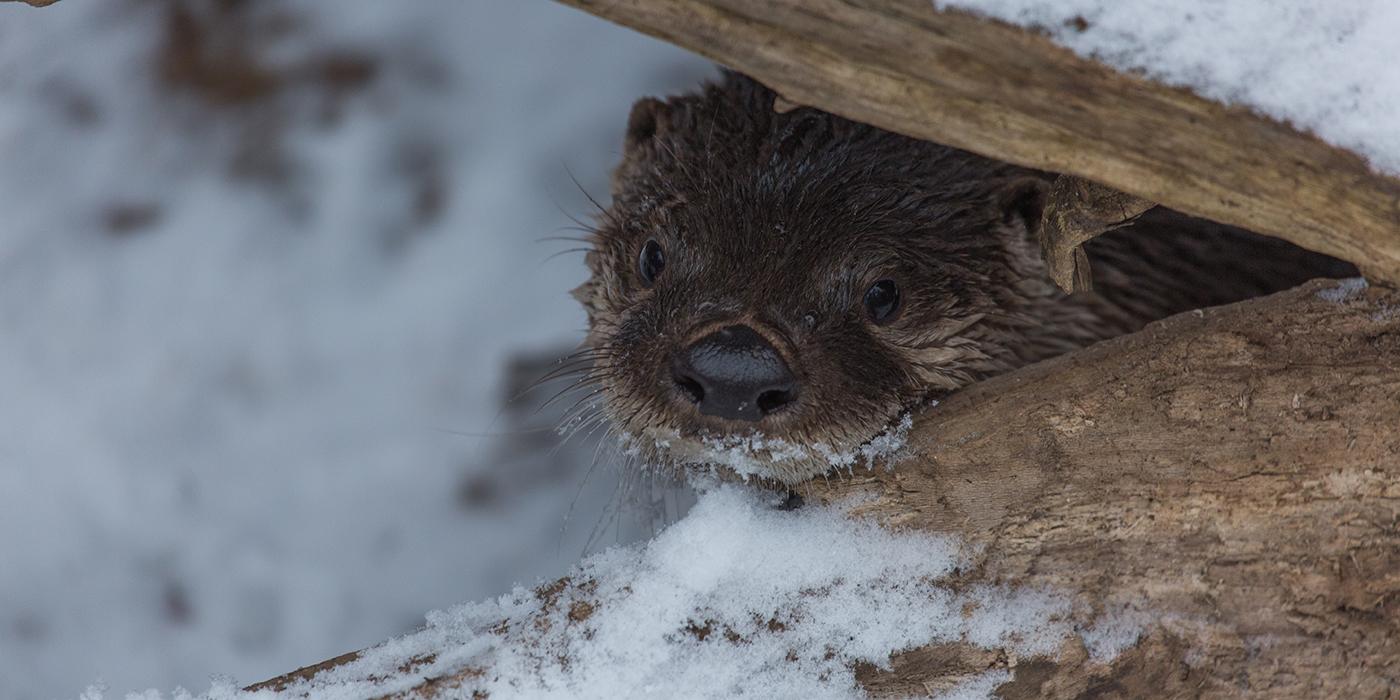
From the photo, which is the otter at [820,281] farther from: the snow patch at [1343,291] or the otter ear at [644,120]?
the snow patch at [1343,291]

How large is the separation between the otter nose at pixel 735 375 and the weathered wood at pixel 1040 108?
0.46 meters

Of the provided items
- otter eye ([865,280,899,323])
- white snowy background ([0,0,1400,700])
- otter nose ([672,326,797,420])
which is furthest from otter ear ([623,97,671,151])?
white snowy background ([0,0,1400,700])

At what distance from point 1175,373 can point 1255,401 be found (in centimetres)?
10

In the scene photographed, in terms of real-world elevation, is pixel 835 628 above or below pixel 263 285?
below

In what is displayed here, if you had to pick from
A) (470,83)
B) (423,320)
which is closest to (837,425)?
(423,320)

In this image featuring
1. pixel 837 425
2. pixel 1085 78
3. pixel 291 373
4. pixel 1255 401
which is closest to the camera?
pixel 1085 78

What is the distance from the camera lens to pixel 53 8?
3842 millimetres

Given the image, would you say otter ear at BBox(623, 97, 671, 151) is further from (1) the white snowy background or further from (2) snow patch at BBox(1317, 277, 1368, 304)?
(2) snow patch at BBox(1317, 277, 1368, 304)

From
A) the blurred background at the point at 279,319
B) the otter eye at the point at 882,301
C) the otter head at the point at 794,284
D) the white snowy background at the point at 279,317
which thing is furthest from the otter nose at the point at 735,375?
the blurred background at the point at 279,319

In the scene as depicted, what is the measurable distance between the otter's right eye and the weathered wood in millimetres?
775

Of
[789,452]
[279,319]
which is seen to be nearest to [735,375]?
[789,452]

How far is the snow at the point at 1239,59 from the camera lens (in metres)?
1.36

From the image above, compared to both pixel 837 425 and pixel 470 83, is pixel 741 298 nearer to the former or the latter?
pixel 837 425

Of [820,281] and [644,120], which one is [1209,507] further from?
[644,120]
